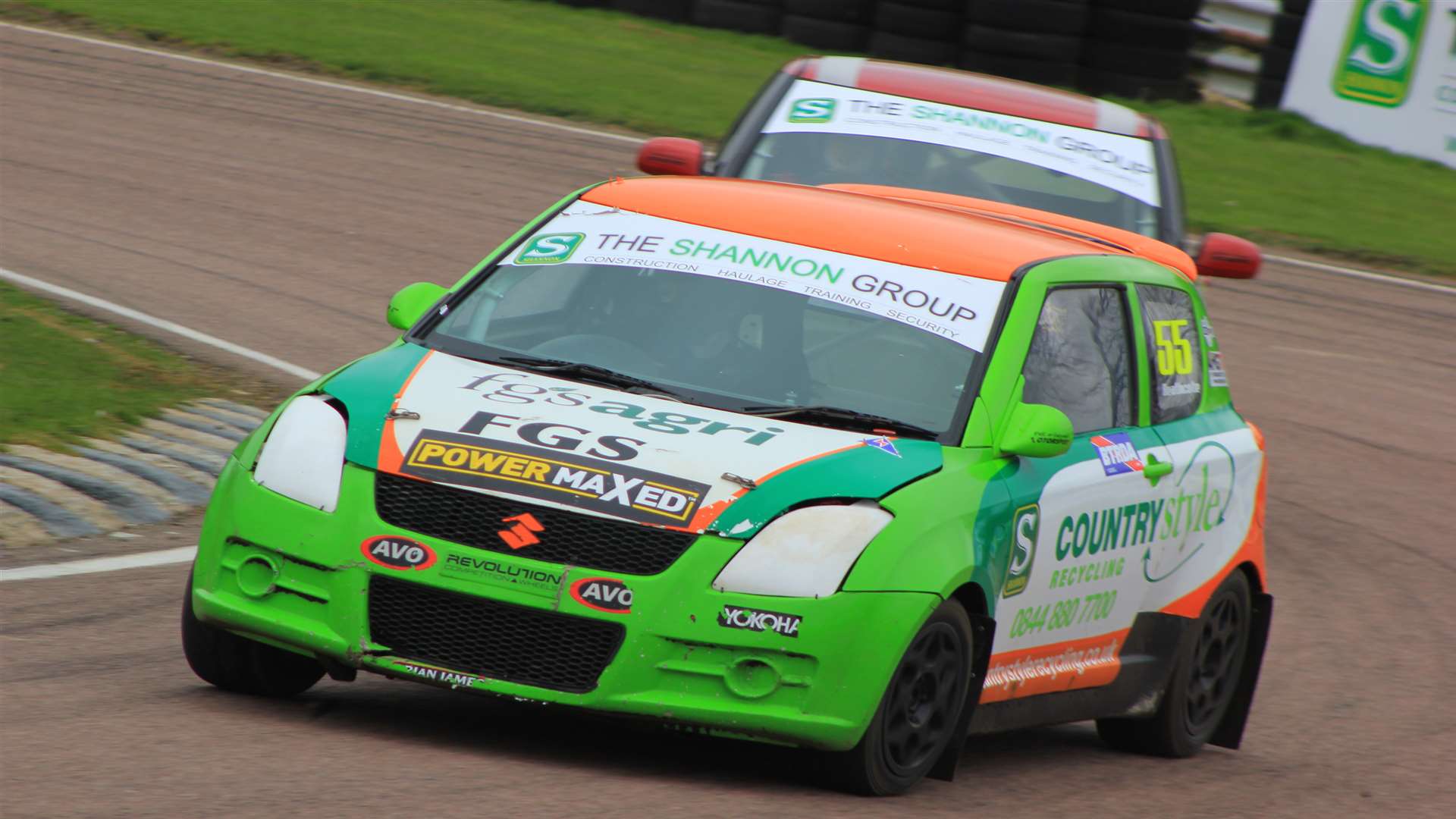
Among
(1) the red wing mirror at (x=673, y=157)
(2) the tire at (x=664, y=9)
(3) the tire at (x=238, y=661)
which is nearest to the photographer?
(3) the tire at (x=238, y=661)

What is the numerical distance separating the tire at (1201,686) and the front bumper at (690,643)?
2081 millimetres

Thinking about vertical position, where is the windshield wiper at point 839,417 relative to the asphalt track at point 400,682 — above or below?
above

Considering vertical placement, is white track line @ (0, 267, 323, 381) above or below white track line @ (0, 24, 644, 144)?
above

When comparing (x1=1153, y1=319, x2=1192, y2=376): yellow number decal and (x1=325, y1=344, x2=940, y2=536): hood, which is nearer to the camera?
(x1=325, y1=344, x2=940, y2=536): hood

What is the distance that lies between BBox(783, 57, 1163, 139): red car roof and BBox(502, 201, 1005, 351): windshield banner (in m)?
4.65

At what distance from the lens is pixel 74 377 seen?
9945mm

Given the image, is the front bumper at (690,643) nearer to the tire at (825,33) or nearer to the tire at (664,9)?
the tire at (825,33)

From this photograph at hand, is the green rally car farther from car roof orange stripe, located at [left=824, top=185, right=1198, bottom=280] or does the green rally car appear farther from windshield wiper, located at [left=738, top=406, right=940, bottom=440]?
car roof orange stripe, located at [left=824, top=185, right=1198, bottom=280]

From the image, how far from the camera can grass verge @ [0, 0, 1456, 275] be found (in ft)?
65.5

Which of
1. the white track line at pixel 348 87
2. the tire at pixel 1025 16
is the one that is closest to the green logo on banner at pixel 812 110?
the white track line at pixel 348 87

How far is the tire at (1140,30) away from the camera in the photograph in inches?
872

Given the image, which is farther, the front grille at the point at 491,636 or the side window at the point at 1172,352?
the side window at the point at 1172,352

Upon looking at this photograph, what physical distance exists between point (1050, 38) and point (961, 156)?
446 inches

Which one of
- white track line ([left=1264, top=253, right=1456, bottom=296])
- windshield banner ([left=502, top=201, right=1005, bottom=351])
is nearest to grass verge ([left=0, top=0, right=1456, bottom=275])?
white track line ([left=1264, top=253, right=1456, bottom=296])
